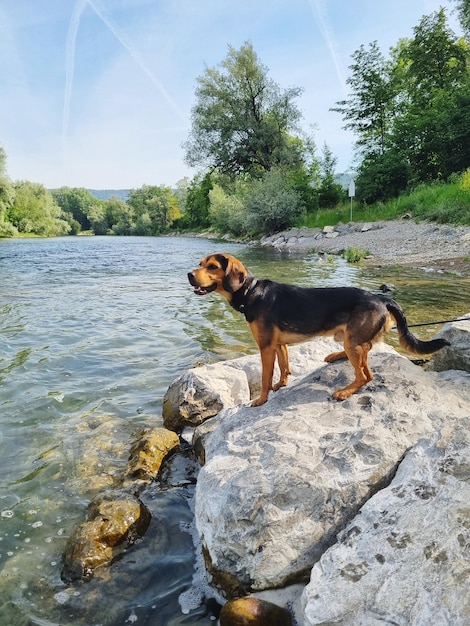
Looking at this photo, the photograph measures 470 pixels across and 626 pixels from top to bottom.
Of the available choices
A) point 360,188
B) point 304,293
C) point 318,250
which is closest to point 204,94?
point 360,188

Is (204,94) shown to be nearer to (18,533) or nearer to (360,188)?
(360,188)

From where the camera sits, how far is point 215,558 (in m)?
3.06

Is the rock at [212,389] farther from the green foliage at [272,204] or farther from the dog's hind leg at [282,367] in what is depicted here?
the green foliage at [272,204]

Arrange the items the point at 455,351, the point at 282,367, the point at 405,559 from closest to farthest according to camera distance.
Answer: the point at 405,559 → the point at 455,351 → the point at 282,367

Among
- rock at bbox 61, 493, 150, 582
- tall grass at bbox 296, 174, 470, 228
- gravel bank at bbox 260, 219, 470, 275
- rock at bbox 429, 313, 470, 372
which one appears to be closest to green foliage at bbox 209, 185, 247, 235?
tall grass at bbox 296, 174, 470, 228

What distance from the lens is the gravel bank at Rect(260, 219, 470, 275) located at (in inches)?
735

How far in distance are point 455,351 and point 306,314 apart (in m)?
1.80

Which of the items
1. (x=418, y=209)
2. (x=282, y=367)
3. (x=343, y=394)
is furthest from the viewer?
(x=418, y=209)

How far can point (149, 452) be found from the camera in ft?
16.0

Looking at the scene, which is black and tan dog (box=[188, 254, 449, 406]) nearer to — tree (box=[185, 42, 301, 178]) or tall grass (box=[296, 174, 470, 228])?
tall grass (box=[296, 174, 470, 228])

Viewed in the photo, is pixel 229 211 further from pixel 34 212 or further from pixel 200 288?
pixel 34 212

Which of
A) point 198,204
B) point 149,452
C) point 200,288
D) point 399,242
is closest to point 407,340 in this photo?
point 200,288

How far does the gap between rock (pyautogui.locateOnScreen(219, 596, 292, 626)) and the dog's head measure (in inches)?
109

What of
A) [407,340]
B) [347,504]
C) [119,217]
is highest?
[119,217]
